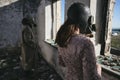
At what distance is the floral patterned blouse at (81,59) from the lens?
123 cm

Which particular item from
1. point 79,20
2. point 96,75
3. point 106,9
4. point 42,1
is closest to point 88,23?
point 79,20

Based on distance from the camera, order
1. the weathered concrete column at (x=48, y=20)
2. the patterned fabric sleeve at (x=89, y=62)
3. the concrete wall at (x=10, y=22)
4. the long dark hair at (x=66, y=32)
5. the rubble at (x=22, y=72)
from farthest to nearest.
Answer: the concrete wall at (x=10, y=22)
the weathered concrete column at (x=48, y=20)
the rubble at (x=22, y=72)
the long dark hair at (x=66, y=32)
the patterned fabric sleeve at (x=89, y=62)

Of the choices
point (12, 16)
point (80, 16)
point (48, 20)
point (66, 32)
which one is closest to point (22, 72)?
point (48, 20)

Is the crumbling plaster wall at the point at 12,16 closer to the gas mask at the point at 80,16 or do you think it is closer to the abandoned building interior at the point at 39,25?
the abandoned building interior at the point at 39,25

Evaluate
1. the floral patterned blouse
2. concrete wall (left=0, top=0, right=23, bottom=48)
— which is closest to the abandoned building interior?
concrete wall (left=0, top=0, right=23, bottom=48)

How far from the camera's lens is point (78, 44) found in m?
1.29

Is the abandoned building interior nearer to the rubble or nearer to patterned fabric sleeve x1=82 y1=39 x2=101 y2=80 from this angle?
the rubble

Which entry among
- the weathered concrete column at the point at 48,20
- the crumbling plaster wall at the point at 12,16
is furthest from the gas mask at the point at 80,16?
the crumbling plaster wall at the point at 12,16

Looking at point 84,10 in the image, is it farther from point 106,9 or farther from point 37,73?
point 37,73

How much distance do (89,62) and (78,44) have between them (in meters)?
0.16

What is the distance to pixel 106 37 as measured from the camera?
3578 millimetres

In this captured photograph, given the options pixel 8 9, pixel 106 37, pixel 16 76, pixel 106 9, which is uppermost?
pixel 8 9

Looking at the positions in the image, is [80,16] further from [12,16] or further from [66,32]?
[12,16]

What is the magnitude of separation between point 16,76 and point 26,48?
0.91 m
